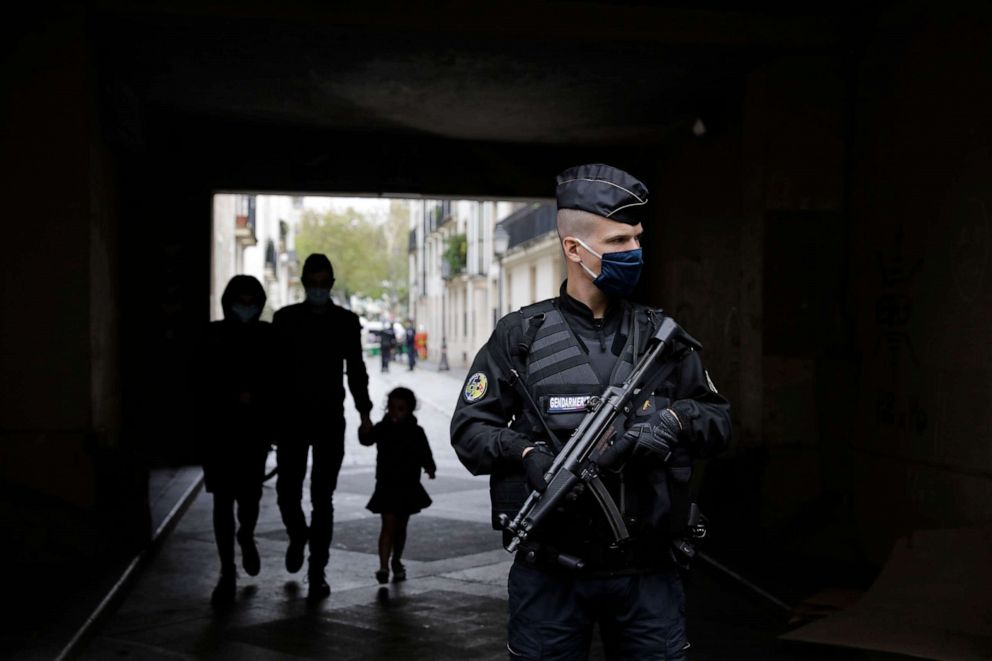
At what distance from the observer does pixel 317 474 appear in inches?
270

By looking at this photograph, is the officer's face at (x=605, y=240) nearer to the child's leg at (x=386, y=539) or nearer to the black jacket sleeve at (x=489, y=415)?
the black jacket sleeve at (x=489, y=415)

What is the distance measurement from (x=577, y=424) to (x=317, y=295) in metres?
4.19

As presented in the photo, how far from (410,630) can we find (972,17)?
4.33 meters

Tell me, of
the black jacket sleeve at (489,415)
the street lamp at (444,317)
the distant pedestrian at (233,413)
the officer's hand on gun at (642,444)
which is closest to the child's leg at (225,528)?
the distant pedestrian at (233,413)

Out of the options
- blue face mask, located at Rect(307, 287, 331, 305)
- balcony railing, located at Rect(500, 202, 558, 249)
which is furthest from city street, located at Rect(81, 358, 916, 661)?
balcony railing, located at Rect(500, 202, 558, 249)

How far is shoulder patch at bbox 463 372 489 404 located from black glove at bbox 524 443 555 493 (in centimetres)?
24

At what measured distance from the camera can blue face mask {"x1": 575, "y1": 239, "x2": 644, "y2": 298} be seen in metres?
3.13

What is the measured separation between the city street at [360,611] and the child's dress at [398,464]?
1.68 ft

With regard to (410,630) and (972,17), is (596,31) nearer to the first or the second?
(972,17)

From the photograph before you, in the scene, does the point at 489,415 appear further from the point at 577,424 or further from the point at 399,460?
the point at 399,460

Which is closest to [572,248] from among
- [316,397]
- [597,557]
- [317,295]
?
[597,557]

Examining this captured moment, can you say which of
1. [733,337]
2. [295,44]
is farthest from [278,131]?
[733,337]

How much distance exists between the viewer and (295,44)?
8320 mm

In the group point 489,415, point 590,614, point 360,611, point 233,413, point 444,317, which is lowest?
point 360,611
